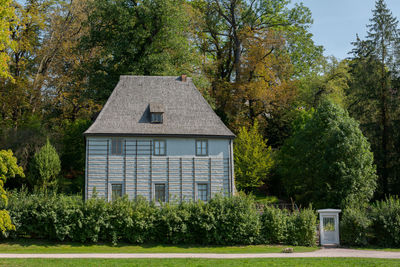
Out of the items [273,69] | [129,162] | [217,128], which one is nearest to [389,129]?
[273,69]

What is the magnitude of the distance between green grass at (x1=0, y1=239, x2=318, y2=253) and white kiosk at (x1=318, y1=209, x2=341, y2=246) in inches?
70.1

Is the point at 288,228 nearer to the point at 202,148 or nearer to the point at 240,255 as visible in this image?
the point at 240,255

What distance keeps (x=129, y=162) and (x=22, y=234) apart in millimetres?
8531

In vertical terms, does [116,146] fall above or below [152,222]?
above

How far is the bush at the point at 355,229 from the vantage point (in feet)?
75.4

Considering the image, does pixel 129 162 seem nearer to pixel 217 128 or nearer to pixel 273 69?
pixel 217 128

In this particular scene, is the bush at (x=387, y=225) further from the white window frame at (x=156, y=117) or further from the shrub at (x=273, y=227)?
the white window frame at (x=156, y=117)

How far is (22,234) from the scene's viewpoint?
2170cm

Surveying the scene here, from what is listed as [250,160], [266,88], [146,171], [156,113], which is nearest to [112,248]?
[146,171]

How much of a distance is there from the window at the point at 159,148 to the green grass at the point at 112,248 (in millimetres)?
8422

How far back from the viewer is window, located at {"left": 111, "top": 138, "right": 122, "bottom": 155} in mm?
28312

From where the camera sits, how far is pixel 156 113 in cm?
2958

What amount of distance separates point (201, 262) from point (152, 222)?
18.1 feet

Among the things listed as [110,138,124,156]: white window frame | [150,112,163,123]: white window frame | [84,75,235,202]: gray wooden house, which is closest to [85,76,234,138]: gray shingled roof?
[84,75,235,202]: gray wooden house
